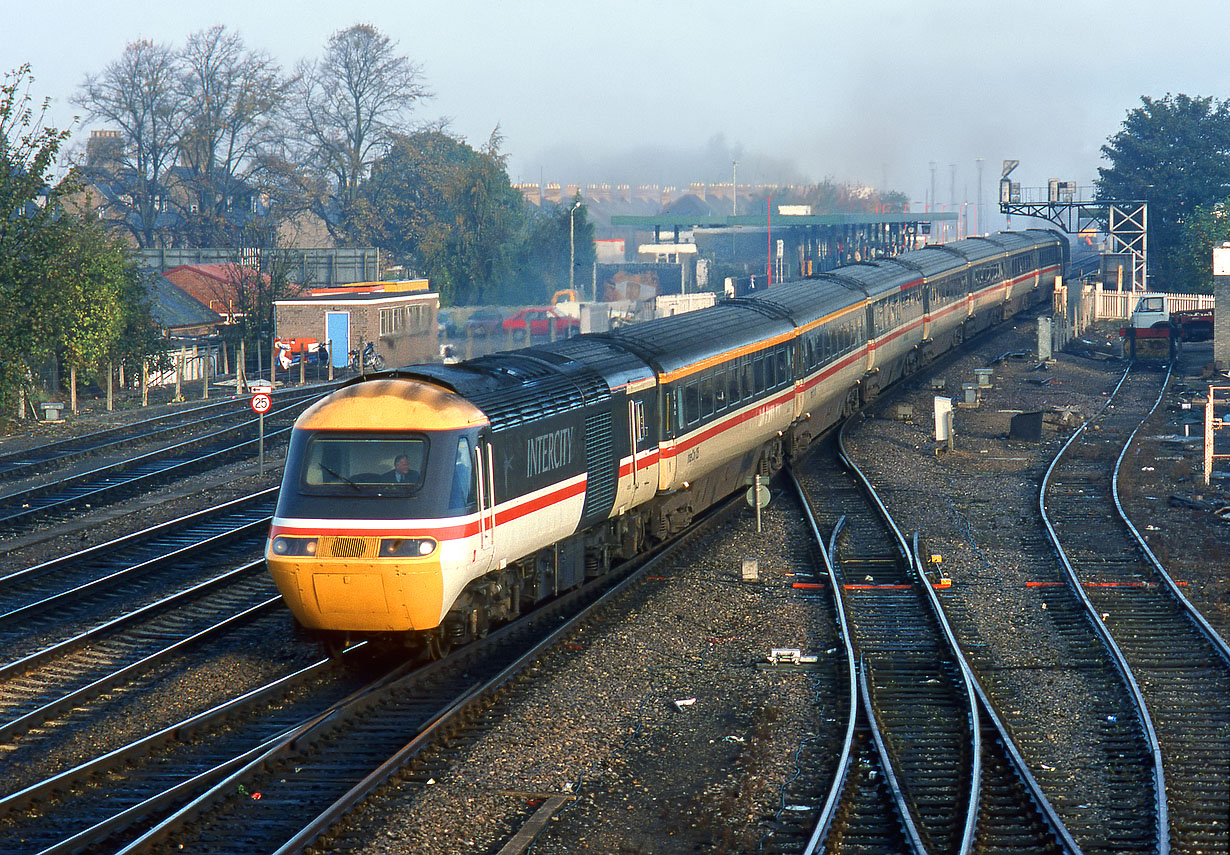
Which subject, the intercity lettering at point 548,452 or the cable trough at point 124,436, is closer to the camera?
the intercity lettering at point 548,452

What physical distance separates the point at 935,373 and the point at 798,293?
40.5 ft

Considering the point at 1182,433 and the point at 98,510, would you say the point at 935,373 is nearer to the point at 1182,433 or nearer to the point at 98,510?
the point at 1182,433

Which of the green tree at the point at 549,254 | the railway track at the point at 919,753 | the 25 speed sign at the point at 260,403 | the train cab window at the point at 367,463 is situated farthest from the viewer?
the green tree at the point at 549,254

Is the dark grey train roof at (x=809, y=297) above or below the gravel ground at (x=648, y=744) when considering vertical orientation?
above

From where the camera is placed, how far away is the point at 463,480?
12.5 meters

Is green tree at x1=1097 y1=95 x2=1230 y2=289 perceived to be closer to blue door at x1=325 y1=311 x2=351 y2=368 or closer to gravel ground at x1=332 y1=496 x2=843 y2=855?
blue door at x1=325 y1=311 x2=351 y2=368

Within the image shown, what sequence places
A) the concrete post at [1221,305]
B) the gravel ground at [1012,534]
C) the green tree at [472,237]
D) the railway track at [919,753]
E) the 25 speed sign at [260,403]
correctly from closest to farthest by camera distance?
the railway track at [919,753] → the gravel ground at [1012,534] → the 25 speed sign at [260,403] → the concrete post at [1221,305] → the green tree at [472,237]

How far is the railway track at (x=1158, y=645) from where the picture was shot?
10.1 m

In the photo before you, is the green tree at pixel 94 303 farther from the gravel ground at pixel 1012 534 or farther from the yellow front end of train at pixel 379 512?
the yellow front end of train at pixel 379 512

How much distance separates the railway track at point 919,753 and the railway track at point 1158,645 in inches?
42.5

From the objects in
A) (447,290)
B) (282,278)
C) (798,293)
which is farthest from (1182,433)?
(447,290)

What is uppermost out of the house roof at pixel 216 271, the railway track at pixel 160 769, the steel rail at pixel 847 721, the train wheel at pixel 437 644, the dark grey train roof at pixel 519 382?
the house roof at pixel 216 271

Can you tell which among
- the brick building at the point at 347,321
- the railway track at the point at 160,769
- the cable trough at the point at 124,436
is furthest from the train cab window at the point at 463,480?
the brick building at the point at 347,321

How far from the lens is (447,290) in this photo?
72.9 metres
